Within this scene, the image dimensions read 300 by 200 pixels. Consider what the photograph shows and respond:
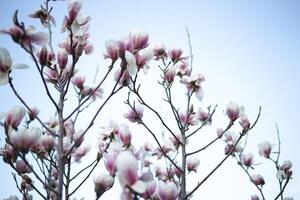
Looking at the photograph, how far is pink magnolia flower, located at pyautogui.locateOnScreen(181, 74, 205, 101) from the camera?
8.83ft

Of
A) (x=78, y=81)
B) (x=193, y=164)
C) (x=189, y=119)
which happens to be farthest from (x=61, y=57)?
(x=193, y=164)

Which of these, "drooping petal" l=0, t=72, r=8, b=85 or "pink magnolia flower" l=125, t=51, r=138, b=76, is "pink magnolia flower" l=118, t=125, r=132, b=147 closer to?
"pink magnolia flower" l=125, t=51, r=138, b=76

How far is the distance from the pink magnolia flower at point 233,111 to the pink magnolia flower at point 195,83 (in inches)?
13.3

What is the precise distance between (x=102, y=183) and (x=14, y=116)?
617 mm

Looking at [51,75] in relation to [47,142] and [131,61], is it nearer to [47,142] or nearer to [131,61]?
[47,142]

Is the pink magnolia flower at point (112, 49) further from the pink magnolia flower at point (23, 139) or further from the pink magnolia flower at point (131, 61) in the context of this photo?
the pink magnolia flower at point (23, 139)

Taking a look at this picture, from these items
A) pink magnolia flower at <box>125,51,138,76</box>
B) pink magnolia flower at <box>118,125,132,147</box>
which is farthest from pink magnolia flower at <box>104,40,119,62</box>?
pink magnolia flower at <box>118,125,132,147</box>

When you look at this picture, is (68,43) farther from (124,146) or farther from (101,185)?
(101,185)

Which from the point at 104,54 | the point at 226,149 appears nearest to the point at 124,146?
the point at 104,54

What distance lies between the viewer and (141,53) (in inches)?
78.0

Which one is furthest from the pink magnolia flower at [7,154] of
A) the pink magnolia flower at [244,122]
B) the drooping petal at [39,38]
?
the pink magnolia flower at [244,122]

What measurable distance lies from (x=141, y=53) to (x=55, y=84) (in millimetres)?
660

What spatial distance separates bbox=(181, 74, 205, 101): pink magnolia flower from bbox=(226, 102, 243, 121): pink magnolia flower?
1.11 feet

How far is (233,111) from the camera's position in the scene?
240 cm
